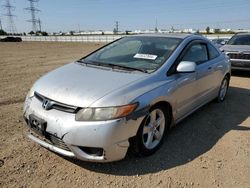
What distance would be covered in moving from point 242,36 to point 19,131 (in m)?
8.65

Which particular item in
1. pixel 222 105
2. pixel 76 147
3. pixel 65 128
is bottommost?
pixel 222 105

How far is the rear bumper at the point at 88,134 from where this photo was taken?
108 inches

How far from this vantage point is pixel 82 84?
3.15m

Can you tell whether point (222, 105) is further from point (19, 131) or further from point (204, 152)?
point (19, 131)

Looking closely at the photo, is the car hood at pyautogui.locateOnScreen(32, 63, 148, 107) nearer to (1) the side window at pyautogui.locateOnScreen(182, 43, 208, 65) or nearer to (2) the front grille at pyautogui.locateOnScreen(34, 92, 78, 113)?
(2) the front grille at pyautogui.locateOnScreen(34, 92, 78, 113)

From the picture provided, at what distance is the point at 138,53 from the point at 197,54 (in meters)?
1.15

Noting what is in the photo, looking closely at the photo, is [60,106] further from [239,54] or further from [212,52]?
[239,54]

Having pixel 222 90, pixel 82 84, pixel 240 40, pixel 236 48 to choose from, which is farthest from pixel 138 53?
pixel 240 40

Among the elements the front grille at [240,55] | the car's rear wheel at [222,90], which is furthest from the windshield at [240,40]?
the car's rear wheel at [222,90]

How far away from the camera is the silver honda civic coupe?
2791mm

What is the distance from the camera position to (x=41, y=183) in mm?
2861

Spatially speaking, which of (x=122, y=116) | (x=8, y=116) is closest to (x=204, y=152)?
(x=122, y=116)

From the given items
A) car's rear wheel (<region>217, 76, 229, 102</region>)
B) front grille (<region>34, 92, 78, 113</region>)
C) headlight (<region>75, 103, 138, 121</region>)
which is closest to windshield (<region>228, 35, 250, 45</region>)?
car's rear wheel (<region>217, 76, 229, 102</region>)

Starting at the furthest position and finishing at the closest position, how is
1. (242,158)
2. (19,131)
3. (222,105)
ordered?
1. (222,105)
2. (19,131)
3. (242,158)
